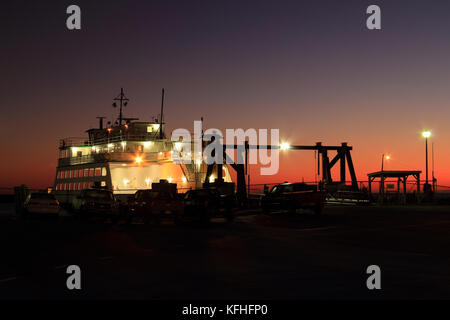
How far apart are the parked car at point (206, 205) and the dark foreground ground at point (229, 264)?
24.6 ft

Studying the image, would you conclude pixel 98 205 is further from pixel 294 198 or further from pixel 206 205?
pixel 294 198

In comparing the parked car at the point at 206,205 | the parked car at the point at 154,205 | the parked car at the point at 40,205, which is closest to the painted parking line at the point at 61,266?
the parked car at the point at 154,205

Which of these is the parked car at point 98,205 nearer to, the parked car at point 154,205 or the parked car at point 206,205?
the parked car at point 154,205

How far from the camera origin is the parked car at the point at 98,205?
25.8m

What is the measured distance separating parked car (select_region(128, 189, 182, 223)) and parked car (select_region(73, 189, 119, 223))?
6.59ft

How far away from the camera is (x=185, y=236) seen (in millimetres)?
16578

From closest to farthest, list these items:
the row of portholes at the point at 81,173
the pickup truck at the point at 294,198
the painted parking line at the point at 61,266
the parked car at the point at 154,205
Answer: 1. the painted parking line at the point at 61,266
2. the parked car at the point at 154,205
3. the pickup truck at the point at 294,198
4. the row of portholes at the point at 81,173

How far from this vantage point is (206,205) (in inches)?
959

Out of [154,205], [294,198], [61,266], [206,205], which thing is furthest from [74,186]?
[61,266]

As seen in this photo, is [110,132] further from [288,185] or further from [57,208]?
[288,185]

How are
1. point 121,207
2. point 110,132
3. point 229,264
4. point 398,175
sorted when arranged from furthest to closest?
point 110,132 < point 398,175 < point 121,207 < point 229,264
